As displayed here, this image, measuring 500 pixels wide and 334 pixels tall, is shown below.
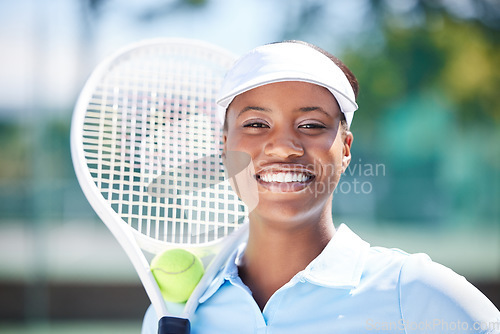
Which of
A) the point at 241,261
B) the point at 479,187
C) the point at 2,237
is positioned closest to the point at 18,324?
the point at 2,237

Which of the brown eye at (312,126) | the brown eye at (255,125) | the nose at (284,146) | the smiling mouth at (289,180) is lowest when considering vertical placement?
the smiling mouth at (289,180)

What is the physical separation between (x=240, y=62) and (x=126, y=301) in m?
4.92

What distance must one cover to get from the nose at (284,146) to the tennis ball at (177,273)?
325 mm

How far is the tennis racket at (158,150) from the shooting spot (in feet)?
4.64

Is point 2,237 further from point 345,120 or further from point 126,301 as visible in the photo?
point 345,120

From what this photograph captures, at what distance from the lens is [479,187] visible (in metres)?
7.84

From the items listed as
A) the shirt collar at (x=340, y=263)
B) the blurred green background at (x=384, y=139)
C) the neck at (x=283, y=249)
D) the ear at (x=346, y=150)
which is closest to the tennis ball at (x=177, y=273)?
the neck at (x=283, y=249)

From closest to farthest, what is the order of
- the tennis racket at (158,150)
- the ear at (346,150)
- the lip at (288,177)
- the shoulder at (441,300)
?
the shoulder at (441,300) < the lip at (288,177) < the ear at (346,150) < the tennis racket at (158,150)

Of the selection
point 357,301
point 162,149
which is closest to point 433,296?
point 357,301

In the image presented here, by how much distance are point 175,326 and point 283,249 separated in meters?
0.25

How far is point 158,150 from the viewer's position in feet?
4.88

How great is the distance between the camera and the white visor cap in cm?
115

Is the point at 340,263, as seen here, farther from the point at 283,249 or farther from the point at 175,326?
the point at 175,326

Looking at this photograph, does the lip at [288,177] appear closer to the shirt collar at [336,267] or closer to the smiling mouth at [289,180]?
the smiling mouth at [289,180]
